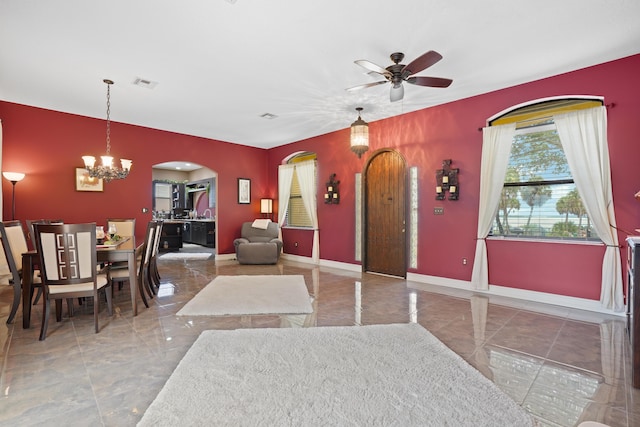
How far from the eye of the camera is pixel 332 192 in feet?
21.7

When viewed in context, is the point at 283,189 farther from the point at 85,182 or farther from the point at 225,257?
the point at 85,182

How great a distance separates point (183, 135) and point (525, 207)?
6.74 meters

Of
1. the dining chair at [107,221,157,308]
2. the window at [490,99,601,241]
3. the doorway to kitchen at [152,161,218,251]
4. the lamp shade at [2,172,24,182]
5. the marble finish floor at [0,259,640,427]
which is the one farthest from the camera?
the doorway to kitchen at [152,161,218,251]

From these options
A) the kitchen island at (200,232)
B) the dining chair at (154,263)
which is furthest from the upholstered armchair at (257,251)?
the kitchen island at (200,232)

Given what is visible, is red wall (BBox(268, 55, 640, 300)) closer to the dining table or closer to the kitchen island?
the dining table

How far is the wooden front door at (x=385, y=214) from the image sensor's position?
18.2 feet

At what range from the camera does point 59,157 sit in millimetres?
5367

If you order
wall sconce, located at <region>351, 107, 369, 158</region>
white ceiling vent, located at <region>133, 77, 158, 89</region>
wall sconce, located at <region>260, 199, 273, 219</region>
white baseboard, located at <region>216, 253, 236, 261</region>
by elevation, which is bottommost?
white baseboard, located at <region>216, 253, 236, 261</region>

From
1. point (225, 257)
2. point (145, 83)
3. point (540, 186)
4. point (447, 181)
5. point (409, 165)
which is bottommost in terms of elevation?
point (225, 257)

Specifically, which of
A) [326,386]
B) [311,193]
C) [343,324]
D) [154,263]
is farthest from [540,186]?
[154,263]

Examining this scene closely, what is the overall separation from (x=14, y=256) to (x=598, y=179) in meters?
6.46

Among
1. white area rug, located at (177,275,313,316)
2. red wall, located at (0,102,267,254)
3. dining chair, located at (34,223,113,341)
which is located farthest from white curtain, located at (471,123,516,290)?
red wall, located at (0,102,267,254)

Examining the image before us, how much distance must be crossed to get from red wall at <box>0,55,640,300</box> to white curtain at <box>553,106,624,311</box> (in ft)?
0.31

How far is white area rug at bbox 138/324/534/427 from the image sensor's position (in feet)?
5.58
